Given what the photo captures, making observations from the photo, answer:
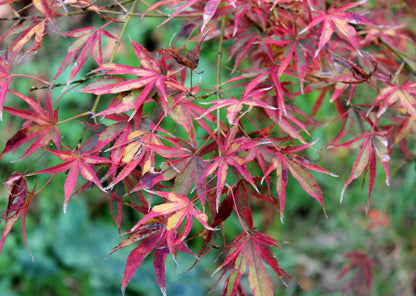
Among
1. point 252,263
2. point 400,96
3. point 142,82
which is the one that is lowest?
point 252,263

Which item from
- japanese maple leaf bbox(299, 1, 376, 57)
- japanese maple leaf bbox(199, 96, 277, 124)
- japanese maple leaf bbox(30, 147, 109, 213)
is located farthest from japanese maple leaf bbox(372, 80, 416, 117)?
japanese maple leaf bbox(30, 147, 109, 213)

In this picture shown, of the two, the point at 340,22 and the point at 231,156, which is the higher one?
the point at 340,22

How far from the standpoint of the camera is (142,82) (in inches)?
23.0

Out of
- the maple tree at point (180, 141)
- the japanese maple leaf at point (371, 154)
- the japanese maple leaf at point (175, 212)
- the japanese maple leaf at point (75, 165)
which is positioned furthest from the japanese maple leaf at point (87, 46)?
the japanese maple leaf at point (371, 154)

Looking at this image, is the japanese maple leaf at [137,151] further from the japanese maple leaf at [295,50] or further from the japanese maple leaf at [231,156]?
the japanese maple leaf at [295,50]

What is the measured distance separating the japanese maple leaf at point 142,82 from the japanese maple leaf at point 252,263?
240 mm

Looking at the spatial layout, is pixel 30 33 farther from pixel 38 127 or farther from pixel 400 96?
pixel 400 96

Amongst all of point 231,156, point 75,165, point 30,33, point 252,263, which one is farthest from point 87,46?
point 252,263

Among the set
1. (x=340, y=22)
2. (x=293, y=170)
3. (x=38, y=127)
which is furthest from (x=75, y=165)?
(x=340, y=22)

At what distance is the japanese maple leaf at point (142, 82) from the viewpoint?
579 millimetres

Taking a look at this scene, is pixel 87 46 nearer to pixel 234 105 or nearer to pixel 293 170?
pixel 234 105

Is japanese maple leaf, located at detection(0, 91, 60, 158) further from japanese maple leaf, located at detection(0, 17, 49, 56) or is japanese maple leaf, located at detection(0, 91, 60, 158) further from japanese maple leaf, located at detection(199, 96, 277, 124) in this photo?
japanese maple leaf, located at detection(199, 96, 277, 124)

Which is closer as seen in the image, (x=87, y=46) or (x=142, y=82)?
(x=142, y=82)

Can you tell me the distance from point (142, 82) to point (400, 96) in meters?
0.43
